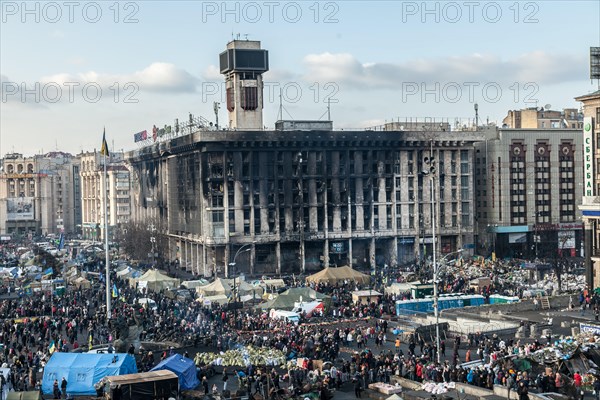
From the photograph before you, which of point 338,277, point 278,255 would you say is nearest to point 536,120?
point 278,255

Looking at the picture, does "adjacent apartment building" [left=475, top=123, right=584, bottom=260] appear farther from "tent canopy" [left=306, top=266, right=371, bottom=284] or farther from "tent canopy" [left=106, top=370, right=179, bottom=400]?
"tent canopy" [left=106, top=370, right=179, bottom=400]

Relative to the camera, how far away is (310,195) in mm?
107875

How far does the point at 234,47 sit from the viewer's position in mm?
113312

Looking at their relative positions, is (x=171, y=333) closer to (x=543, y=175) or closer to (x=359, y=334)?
(x=359, y=334)

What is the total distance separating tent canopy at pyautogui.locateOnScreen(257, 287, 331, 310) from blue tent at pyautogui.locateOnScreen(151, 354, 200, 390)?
22.7m

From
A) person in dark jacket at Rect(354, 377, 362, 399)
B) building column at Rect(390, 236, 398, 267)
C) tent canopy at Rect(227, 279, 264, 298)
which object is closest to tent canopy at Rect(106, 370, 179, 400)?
person in dark jacket at Rect(354, 377, 362, 399)

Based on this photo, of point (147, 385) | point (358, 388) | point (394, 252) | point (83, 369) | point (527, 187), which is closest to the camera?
point (147, 385)

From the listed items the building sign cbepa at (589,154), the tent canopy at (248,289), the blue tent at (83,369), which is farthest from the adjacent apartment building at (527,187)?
the blue tent at (83,369)

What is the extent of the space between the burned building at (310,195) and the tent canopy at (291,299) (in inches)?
1334

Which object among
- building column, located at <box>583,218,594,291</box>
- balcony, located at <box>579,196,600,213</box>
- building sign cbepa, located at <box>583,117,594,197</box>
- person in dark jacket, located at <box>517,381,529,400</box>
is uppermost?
building sign cbepa, located at <box>583,117,594,197</box>

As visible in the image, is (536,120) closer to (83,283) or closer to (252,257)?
(252,257)

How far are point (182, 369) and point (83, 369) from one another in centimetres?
453

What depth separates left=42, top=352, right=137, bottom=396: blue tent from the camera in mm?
40250

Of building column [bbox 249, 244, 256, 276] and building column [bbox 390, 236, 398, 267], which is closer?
building column [bbox 249, 244, 256, 276]
